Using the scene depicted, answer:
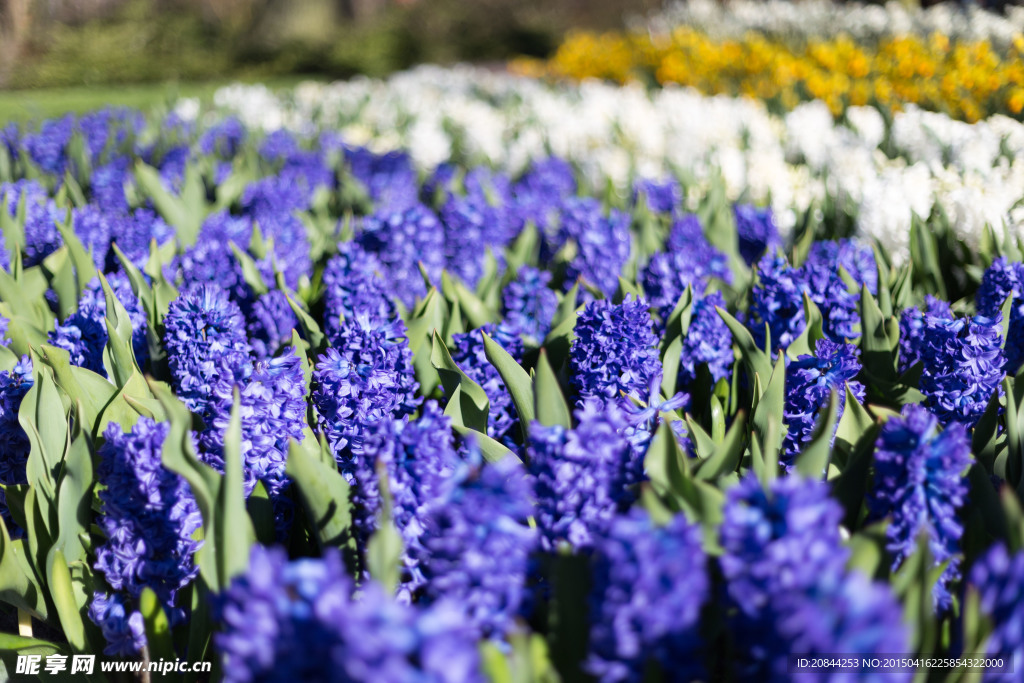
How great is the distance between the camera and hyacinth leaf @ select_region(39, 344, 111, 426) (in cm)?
181

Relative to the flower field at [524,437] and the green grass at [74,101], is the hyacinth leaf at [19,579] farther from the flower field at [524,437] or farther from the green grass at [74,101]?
the green grass at [74,101]

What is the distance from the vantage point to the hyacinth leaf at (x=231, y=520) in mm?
1222

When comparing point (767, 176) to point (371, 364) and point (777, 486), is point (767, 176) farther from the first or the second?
point (777, 486)

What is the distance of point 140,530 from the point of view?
1.45m

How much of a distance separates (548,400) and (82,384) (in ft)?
3.85

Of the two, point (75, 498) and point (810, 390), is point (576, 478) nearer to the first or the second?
point (810, 390)

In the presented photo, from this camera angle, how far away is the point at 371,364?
172 cm

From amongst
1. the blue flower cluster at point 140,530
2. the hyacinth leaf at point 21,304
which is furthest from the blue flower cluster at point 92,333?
the blue flower cluster at point 140,530

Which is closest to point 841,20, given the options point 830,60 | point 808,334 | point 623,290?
point 830,60

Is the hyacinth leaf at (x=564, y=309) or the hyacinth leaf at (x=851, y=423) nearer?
the hyacinth leaf at (x=851, y=423)

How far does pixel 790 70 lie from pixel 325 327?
18.9 ft

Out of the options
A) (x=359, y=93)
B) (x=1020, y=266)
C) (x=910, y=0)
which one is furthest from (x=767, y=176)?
(x=910, y=0)

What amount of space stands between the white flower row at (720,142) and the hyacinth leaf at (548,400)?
6.12 feet

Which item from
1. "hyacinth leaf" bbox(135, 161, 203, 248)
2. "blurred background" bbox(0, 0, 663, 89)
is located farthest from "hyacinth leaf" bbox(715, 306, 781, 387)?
"blurred background" bbox(0, 0, 663, 89)
